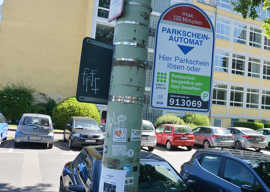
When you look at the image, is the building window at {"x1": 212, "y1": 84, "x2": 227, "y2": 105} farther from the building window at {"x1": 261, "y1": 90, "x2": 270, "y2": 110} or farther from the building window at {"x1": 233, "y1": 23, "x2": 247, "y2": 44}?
the building window at {"x1": 233, "y1": 23, "x2": 247, "y2": 44}

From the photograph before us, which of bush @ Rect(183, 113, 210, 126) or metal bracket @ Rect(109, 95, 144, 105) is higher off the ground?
metal bracket @ Rect(109, 95, 144, 105)

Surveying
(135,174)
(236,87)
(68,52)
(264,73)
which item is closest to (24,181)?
(135,174)

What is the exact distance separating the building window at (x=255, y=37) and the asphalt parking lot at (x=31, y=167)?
26835 mm

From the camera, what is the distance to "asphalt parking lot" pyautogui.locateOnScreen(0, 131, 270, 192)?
6473 millimetres

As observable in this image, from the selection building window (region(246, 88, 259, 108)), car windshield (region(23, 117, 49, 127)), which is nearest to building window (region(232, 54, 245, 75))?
building window (region(246, 88, 259, 108))

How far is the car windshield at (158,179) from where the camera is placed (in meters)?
4.02

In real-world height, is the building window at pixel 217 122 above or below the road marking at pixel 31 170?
above

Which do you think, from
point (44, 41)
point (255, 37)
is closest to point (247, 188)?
point (44, 41)

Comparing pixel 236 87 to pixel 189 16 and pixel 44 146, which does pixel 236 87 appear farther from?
pixel 189 16

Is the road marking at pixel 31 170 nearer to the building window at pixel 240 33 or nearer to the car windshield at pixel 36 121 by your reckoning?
the car windshield at pixel 36 121

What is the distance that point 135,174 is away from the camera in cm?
187

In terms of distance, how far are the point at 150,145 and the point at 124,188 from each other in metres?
12.3

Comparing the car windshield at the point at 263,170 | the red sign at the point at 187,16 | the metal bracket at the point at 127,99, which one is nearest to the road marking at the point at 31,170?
the car windshield at the point at 263,170

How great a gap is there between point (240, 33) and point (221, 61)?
5381 mm
